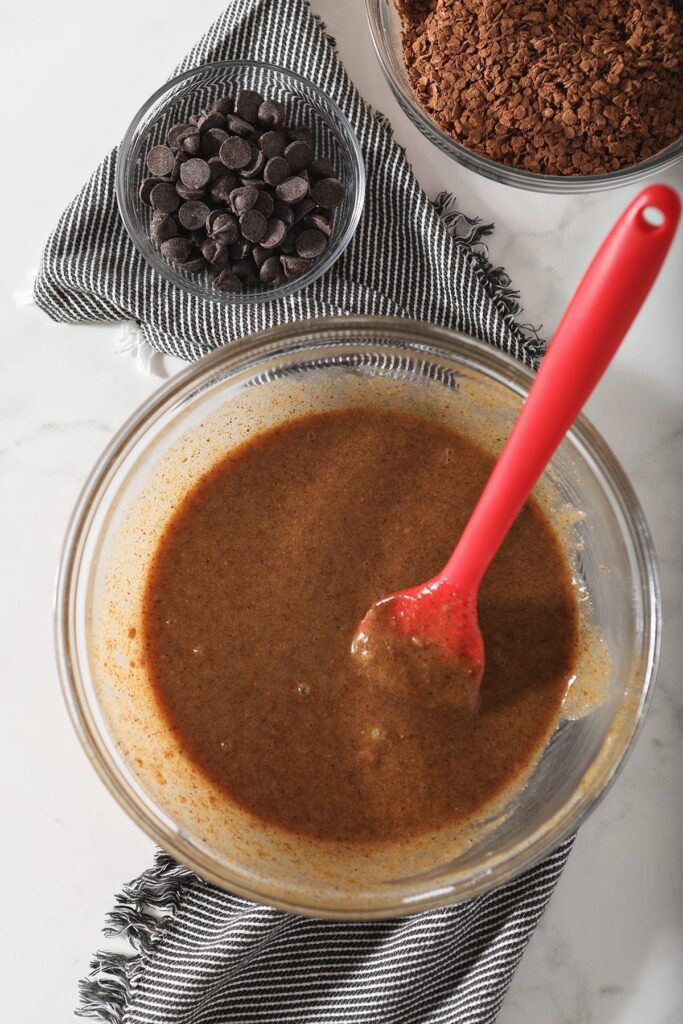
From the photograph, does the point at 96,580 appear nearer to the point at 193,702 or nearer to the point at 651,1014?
the point at 193,702

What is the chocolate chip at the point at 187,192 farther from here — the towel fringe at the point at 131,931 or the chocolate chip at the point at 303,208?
the towel fringe at the point at 131,931

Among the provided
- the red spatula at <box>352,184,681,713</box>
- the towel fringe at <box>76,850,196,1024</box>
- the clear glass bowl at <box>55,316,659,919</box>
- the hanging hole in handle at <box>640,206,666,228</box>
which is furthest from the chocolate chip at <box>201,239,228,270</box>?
the towel fringe at <box>76,850,196,1024</box>

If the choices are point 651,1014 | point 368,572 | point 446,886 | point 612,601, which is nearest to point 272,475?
point 368,572

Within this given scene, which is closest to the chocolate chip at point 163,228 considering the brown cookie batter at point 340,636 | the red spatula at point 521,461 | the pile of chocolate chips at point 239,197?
the pile of chocolate chips at point 239,197

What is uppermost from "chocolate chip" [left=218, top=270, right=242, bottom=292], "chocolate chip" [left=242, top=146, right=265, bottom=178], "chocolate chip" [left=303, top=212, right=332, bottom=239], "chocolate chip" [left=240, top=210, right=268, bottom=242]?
"chocolate chip" [left=242, top=146, right=265, bottom=178]

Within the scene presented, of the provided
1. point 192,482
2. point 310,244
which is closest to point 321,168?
point 310,244

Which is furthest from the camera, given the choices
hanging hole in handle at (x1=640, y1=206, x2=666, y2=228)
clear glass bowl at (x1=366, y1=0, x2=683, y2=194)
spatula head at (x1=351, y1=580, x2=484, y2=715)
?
clear glass bowl at (x1=366, y1=0, x2=683, y2=194)

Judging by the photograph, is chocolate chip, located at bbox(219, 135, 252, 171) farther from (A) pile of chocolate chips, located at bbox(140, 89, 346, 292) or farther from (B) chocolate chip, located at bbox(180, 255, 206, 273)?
(B) chocolate chip, located at bbox(180, 255, 206, 273)
